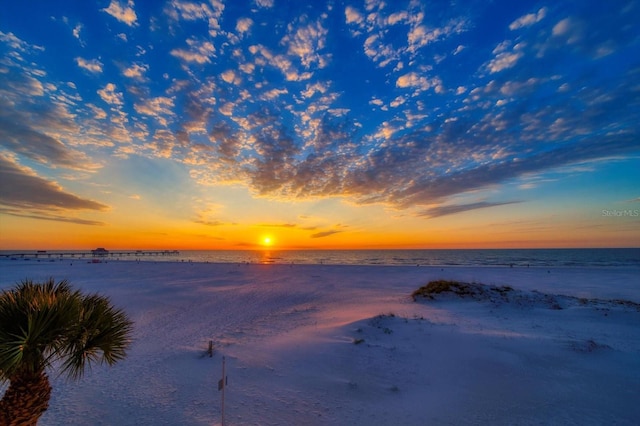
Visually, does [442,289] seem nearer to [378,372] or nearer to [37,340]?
[378,372]

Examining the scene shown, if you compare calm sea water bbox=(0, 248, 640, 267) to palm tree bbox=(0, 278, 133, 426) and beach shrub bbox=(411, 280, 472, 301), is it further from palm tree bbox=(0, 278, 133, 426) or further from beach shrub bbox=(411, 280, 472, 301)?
palm tree bbox=(0, 278, 133, 426)

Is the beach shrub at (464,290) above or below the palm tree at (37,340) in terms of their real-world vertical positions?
below

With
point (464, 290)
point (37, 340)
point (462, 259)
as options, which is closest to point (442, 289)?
point (464, 290)

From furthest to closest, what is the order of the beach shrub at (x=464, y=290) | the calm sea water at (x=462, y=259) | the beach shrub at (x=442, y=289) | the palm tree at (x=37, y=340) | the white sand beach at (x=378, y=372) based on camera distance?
the calm sea water at (x=462, y=259), the beach shrub at (x=442, y=289), the beach shrub at (x=464, y=290), the white sand beach at (x=378, y=372), the palm tree at (x=37, y=340)

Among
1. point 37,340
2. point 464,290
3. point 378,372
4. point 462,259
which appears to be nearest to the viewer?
point 37,340

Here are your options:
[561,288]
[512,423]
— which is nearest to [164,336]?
[512,423]

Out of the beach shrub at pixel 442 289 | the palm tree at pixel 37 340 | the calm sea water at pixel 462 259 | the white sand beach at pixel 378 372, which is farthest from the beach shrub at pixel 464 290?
the calm sea water at pixel 462 259

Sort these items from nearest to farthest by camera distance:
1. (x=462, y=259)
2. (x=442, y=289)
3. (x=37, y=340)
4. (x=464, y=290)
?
(x=37, y=340) < (x=464, y=290) < (x=442, y=289) < (x=462, y=259)

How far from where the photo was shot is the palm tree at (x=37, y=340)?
3.77 metres

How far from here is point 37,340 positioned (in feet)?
12.5

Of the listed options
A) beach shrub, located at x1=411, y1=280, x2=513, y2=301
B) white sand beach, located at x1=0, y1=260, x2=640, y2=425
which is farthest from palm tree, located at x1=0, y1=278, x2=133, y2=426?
beach shrub, located at x1=411, y1=280, x2=513, y2=301

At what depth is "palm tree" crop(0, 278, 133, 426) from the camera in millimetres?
3768

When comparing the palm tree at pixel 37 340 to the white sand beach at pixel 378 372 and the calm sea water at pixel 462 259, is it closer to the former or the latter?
the white sand beach at pixel 378 372

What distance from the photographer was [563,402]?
850cm
